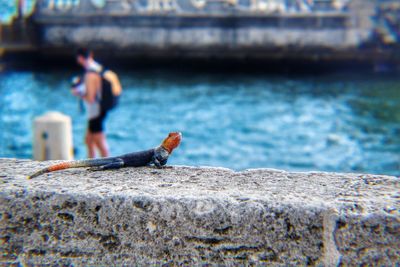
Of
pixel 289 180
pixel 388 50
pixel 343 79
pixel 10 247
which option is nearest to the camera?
pixel 10 247

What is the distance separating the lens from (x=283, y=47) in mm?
31500

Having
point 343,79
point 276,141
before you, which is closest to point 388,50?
point 343,79

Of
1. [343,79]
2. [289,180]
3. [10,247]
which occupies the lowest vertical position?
[343,79]

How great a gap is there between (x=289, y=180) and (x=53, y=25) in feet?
107

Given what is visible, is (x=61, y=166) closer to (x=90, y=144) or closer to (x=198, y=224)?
(x=198, y=224)

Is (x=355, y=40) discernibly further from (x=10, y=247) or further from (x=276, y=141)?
(x=10, y=247)

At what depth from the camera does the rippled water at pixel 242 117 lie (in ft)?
47.2

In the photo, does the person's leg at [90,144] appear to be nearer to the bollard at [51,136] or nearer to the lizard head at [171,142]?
the bollard at [51,136]

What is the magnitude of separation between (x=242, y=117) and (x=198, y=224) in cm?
1693

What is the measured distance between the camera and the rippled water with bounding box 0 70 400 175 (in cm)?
1438

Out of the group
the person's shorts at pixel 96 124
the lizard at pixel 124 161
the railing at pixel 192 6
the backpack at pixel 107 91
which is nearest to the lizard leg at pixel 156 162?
the lizard at pixel 124 161

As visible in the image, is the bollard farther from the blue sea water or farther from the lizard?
the blue sea water

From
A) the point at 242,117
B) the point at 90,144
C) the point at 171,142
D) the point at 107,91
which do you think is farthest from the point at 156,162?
the point at 242,117

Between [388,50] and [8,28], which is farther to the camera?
[8,28]
